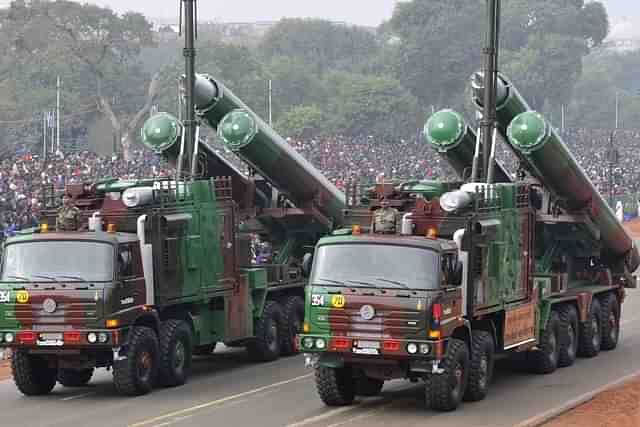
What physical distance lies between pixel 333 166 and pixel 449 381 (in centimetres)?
4752

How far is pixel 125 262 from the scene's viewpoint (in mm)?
20203

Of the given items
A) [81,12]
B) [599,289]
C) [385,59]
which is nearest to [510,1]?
[385,59]

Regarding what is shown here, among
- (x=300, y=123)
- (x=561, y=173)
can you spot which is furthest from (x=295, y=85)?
(x=561, y=173)

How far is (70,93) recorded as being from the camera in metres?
79.9

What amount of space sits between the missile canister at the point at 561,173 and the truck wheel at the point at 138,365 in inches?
261

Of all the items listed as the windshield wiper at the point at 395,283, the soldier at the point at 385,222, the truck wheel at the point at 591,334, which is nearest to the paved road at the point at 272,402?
the truck wheel at the point at 591,334

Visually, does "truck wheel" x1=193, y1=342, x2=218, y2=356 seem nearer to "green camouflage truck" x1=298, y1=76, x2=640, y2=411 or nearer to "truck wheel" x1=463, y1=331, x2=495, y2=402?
"green camouflage truck" x1=298, y1=76, x2=640, y2=411

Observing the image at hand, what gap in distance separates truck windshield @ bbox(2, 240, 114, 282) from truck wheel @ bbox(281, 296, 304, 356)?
232 inches

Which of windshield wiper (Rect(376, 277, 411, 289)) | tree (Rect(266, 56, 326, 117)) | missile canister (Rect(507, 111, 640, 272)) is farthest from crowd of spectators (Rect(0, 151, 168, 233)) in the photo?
tree (Rect(266, 56, 326, 117))

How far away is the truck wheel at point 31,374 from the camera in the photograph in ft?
66.8

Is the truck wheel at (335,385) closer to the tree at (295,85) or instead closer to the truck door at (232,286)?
the truck door at (232,286)

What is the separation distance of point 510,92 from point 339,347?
7146mm

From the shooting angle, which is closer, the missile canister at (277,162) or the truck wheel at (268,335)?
the truck wheel at (268,335)

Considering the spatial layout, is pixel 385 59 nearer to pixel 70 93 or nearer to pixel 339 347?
pixel 70 93
